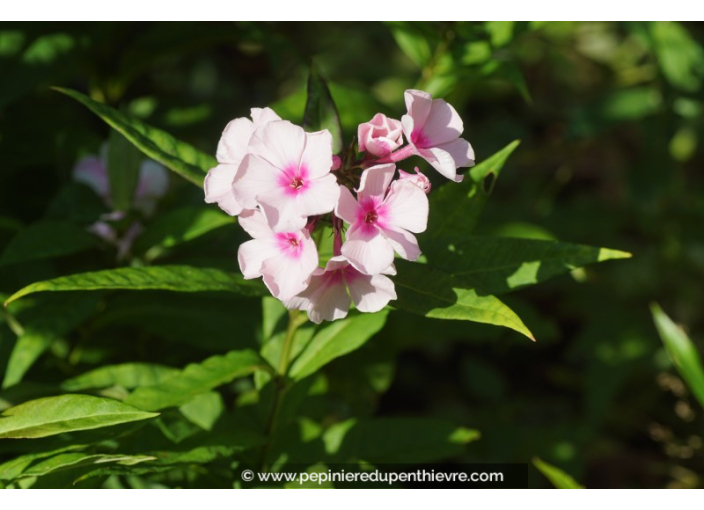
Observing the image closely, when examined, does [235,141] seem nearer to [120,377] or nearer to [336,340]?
[336,340]

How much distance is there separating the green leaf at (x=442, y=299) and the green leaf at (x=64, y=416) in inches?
21.9

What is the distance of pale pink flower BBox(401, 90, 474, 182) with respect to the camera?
1.48m

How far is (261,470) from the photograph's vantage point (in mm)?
1987

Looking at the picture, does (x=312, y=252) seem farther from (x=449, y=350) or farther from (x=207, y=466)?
(x=449, y=350)

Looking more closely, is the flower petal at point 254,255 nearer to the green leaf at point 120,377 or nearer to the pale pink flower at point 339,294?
the pale pink flower at point 339,294

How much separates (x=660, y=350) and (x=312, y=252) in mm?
2299

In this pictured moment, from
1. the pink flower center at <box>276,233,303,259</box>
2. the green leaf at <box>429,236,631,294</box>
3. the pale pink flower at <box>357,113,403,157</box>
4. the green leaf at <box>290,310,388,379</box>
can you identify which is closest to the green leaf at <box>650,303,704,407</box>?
the green leaf at <box>429,236,631,294</box>

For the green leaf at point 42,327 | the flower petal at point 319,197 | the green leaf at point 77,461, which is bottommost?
→ the green leaf at point 77,461

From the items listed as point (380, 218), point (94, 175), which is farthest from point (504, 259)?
point (94, 175)

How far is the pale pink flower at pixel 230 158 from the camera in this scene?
4.89 feet

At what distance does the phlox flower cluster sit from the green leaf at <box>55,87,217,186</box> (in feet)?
0.53

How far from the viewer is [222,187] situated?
150 cm

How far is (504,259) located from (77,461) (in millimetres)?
976

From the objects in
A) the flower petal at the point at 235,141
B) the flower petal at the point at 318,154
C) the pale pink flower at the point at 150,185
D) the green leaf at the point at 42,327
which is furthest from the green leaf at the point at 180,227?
the flower petal at the point at 318,154
